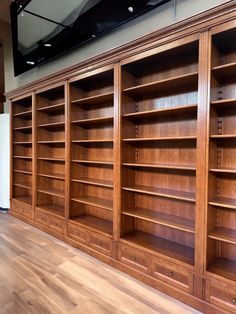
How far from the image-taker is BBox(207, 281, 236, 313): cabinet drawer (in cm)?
172

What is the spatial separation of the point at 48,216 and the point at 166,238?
1829 millimetres

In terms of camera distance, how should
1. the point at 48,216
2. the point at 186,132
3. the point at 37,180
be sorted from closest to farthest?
the point at 186,132, the point at 48,216, the point at 37,180

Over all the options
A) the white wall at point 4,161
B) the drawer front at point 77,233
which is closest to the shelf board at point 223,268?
the drawer front at point 77,233

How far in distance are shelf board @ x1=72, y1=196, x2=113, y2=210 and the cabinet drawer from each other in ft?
4.24

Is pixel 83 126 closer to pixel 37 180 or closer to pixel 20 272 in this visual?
pixel 37 180

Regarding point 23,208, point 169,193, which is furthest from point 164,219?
point 23,208

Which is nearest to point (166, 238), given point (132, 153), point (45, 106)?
point (132, 153)

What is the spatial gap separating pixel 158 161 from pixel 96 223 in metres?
1.13

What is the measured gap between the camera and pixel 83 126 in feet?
10.8

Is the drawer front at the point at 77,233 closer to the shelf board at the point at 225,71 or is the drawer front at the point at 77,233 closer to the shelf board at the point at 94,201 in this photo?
the shelf board at the point at 94,201

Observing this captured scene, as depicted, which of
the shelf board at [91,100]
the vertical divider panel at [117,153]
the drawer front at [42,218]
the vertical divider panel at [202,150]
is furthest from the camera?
the drawer front at [42,218]

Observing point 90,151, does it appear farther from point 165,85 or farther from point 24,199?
point 24,199

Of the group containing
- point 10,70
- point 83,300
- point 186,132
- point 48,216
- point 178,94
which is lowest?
point 83,300

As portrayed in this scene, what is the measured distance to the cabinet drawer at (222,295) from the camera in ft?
5.65
